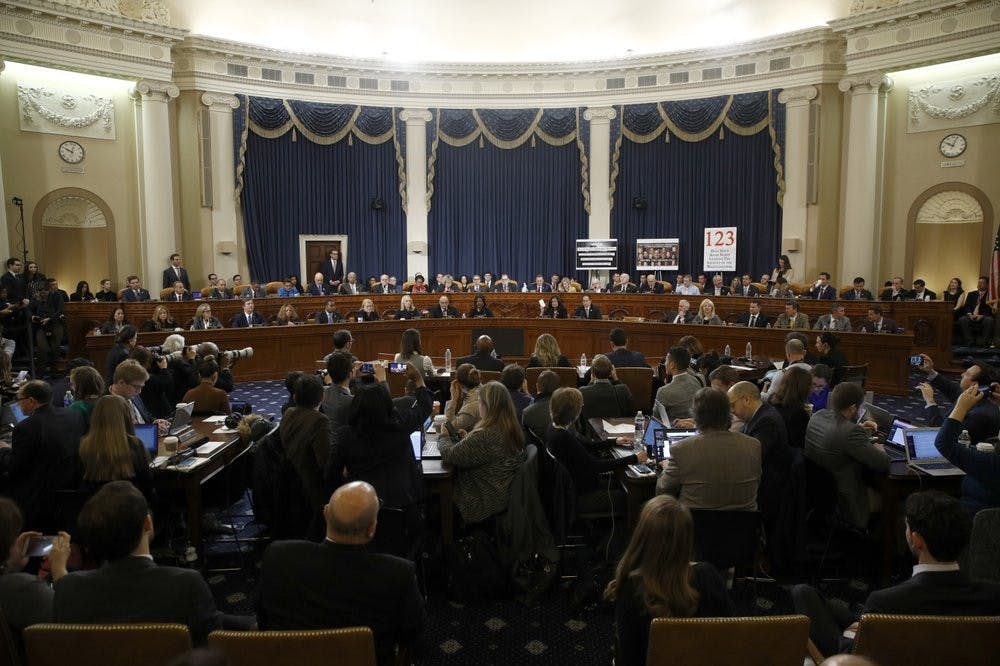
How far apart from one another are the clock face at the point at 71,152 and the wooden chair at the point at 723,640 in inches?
546

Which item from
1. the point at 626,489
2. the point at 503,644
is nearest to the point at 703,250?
the point at 626,489

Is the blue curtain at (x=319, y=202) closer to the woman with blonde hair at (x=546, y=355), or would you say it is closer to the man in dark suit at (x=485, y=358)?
the man in dark suit at (x=485, y=358)

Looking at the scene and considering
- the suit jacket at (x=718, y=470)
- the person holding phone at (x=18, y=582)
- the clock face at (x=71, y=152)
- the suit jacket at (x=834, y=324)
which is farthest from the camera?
the clock face at (x=71, y=152)

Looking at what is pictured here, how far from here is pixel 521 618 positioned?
386 centimetres

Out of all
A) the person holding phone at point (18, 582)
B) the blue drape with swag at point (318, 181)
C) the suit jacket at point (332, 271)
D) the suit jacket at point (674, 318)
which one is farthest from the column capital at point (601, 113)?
the person holding phone at point (18, 582)

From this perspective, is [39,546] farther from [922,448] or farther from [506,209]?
[506,209]

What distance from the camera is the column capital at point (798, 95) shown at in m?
13.2

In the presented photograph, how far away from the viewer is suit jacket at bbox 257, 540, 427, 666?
2371mm

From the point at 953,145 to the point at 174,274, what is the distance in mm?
13907

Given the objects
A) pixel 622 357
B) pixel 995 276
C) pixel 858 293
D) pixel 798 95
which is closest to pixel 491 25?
pixel 798 95

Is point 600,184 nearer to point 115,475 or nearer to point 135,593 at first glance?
point 115,475

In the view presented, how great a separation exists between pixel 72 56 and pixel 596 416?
11.4 meters

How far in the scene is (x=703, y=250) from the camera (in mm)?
14945

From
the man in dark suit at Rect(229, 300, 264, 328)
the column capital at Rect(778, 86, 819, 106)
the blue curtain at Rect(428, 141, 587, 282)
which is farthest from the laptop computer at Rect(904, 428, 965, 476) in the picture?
the blue curtain at Rect(428, 141, 587, 282)
